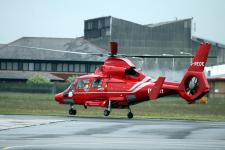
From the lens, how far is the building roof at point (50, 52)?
11900cm

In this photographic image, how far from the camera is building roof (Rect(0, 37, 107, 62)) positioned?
119000 millimetres

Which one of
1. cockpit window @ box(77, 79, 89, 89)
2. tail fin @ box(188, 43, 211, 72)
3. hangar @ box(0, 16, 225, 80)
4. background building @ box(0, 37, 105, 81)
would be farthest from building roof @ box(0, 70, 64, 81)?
tail fin @ box(188, 43, 211, 72)

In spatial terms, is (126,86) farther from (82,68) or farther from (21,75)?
(82,68)

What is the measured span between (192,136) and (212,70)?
8340cm

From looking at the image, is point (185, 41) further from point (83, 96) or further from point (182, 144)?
A: point (182, 144)

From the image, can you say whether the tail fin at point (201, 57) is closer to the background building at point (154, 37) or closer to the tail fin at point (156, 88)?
the tail fin at point (156, 88)

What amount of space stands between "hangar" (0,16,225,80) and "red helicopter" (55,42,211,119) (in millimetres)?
60521

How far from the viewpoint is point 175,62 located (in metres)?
115

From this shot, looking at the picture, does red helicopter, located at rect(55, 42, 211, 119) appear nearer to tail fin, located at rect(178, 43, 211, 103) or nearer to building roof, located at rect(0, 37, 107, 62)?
tail fin, located at rect(178, 43, 211, 103)

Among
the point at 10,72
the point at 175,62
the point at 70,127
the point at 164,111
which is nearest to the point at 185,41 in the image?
the point at 175,62

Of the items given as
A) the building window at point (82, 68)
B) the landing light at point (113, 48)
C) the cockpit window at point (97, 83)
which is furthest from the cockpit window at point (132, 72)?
the building window at point (82, 68)

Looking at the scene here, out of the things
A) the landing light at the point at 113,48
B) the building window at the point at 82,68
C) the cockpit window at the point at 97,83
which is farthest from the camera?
the building window at the point at 82,68

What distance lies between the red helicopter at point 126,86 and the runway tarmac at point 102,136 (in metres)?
7.62

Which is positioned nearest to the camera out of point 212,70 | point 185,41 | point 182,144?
point 182,144
